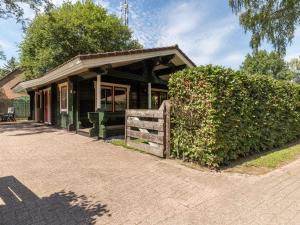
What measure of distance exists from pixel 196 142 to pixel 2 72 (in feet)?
185

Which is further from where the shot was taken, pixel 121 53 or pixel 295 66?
pixel 295 66

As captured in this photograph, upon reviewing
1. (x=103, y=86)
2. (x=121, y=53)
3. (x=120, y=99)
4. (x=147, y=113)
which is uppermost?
(x=121, y=53)

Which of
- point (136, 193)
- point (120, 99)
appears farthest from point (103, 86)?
point (136, 193)

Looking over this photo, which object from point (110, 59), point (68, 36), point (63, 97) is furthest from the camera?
point (68, 36)

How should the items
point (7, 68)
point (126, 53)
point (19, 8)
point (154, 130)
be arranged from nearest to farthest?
point (154, 130) → point (126, 53) → point (19, 8) → point (7, 68)

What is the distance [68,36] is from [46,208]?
19.8 metres

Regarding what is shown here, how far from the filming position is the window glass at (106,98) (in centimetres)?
1081

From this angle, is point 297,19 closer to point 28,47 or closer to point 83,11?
point 83,11

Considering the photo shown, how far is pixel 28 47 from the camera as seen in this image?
21.9 metres

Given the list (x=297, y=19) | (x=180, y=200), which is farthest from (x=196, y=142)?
(x=297, y=19)

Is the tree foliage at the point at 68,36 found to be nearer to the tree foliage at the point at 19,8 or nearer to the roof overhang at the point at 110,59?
the tree foliage at the point at 19,8

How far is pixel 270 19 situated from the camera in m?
13.2

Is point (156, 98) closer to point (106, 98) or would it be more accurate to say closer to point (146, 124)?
point (106, 98)

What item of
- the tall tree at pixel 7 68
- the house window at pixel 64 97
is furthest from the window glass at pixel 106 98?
the tall tree at pixel 7 68
